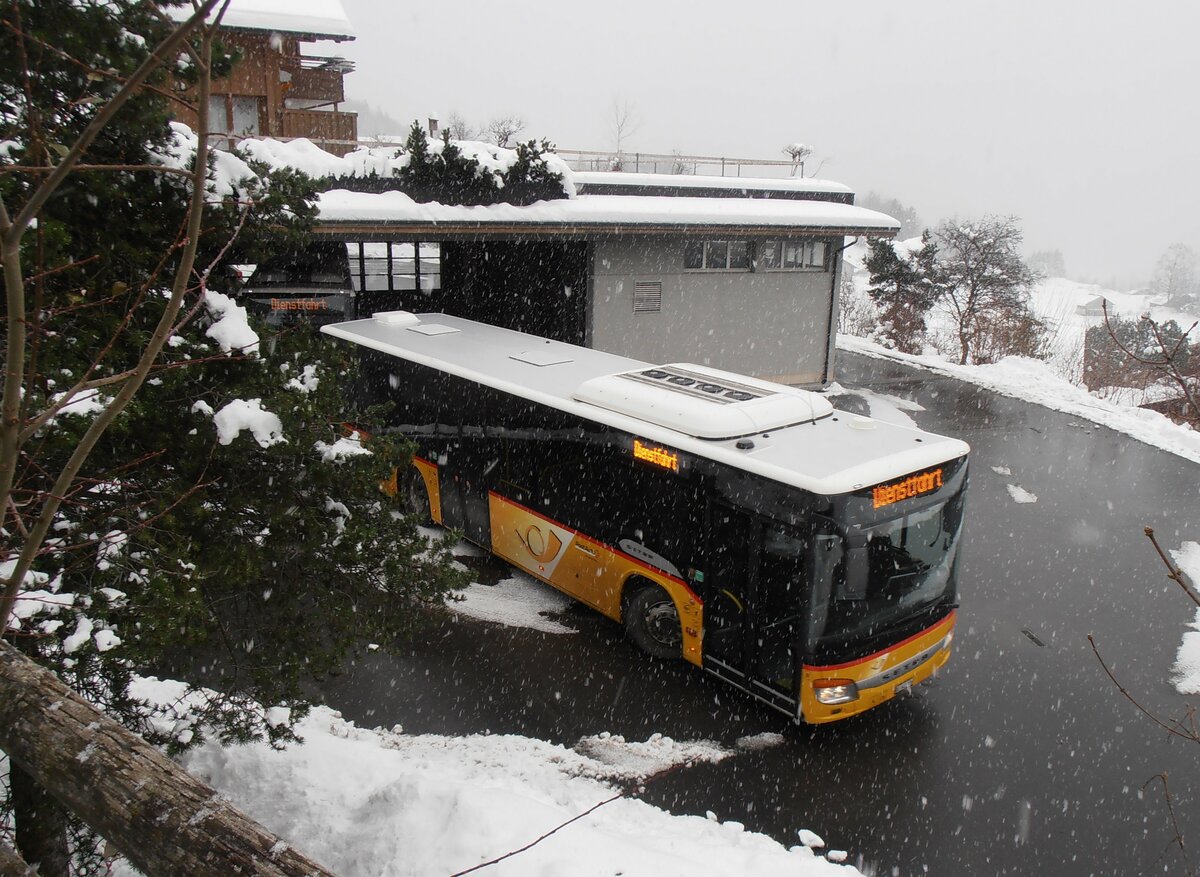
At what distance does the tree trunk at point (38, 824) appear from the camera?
160 inches

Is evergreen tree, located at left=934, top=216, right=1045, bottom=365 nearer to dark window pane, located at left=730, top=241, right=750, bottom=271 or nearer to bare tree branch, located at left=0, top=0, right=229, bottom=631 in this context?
dark window pane, located at left=730, top=241, right=750, bottom=271

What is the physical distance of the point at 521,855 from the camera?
4.94 m

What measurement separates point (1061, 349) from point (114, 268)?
43.0 metres

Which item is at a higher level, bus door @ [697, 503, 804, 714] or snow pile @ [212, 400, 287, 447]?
snow pile @ [212, 400, 287, 447]

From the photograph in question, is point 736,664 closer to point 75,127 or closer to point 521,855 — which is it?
point 521,855

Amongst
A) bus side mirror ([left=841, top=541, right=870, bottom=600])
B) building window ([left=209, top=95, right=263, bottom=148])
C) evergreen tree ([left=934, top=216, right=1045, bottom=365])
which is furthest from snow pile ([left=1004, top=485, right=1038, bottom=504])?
building window ([left=209, top=95, right=263, bottom=148])

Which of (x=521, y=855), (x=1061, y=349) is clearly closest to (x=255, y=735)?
(x=521, y=855)

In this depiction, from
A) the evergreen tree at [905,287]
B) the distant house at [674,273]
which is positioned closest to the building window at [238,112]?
the distant house at [674,273]

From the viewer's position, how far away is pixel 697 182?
735 inches

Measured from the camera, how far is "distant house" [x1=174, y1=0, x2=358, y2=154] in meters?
21.7

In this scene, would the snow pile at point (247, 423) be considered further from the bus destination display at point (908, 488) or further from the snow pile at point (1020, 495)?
the snow pile at point (1020, 495)

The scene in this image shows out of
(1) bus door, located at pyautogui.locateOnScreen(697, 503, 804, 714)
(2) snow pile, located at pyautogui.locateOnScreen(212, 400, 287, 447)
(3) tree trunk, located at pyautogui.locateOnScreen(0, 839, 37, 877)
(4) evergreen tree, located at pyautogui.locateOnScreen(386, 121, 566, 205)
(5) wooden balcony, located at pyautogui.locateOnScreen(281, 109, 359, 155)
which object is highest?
(5) wooden balcony, located at pyautogui.locateOnScreen(281, 109, 359, 155)

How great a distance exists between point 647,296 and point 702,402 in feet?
31.6

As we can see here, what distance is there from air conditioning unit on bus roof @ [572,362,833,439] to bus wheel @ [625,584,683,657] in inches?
68.0
